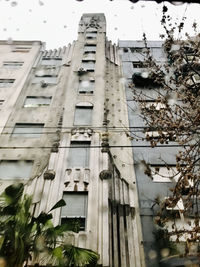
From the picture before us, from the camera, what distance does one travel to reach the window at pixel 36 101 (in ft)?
52.5

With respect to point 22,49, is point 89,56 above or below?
below

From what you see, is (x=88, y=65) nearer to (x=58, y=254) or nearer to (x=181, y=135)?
(x=181, y=135)

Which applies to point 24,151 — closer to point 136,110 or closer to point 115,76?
point 136,110

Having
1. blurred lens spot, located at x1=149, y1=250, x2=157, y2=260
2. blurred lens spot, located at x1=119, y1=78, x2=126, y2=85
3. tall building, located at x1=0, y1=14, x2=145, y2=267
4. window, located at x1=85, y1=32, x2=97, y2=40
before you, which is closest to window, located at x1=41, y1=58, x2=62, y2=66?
tall building, located at x1=0, y1=14, x2=145, y2=267

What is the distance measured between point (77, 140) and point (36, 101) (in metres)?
6.14

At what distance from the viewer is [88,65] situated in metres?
18.6

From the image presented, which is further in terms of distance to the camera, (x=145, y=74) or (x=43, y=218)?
(x=145, y=74)

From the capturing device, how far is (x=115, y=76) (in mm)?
18453

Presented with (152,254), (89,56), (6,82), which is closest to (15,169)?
(152,254)

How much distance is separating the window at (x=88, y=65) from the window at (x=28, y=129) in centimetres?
688

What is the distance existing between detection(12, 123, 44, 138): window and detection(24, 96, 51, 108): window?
2191 mm

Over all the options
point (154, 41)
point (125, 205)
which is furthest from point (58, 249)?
point (154, 41)

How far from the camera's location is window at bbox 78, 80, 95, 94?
16.0m

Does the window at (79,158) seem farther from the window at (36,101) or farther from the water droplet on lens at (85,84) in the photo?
the water droplet on lens at (85,84)
